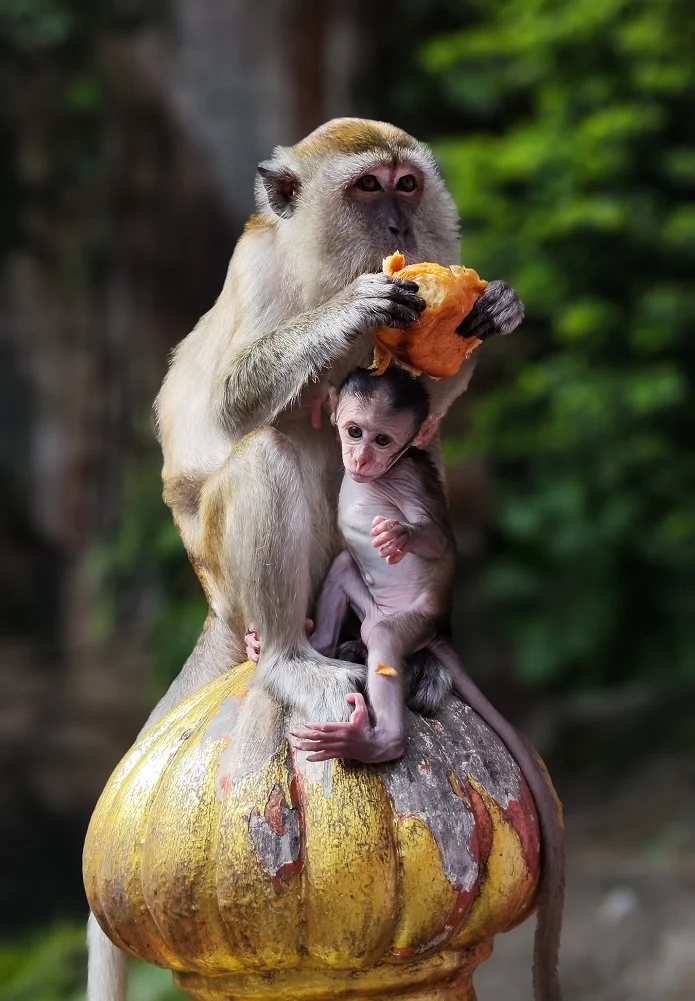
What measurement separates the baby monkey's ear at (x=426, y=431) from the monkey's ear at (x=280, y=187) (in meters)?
0.74

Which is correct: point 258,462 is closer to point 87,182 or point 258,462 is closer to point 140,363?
point 140,363

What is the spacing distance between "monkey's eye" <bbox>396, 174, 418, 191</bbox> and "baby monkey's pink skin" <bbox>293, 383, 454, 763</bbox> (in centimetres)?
67

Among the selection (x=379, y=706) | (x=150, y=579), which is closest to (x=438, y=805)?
(x=379, y=706)

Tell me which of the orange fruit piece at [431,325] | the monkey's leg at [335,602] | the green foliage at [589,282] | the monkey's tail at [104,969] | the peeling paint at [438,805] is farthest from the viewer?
the green foliage at [589,282]

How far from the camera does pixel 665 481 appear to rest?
7.70 metres

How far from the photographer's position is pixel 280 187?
11.0ft

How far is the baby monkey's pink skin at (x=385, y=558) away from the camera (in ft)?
9.23

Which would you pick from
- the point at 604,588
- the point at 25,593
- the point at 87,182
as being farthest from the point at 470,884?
the point at 25,593

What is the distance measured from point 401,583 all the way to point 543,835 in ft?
2.41

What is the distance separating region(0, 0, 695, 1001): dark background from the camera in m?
7.39

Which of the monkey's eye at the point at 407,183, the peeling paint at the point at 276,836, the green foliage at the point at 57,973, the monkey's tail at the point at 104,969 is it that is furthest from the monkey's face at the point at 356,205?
the green foliage at the point at 57,973

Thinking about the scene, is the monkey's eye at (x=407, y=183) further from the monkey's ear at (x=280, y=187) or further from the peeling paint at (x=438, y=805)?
the peeling paint at (x=438, y=805)

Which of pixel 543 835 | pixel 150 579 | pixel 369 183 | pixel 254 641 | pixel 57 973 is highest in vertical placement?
pixel 369 183

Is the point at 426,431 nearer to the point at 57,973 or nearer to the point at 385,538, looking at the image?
the point at 385,538
